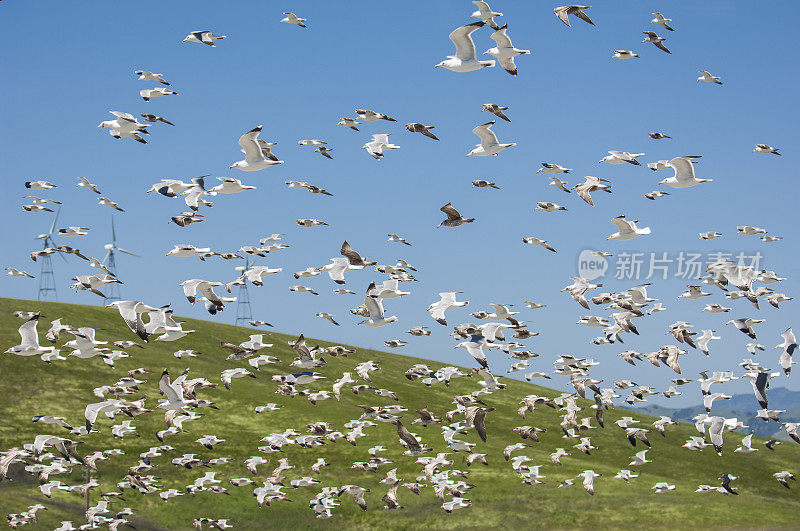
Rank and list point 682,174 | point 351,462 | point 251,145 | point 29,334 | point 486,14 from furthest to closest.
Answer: point 351,462, point 29,334, point 682,174, point 251,145, point 486,14

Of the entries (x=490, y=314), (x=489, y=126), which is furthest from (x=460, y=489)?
(x=489, y=126)

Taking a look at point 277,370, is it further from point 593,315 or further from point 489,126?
point 489,126

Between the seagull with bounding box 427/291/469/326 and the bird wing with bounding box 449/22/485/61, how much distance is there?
576 inches

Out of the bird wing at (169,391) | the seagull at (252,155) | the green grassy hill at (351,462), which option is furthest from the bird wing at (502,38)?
the green grassy hill at (351,462)

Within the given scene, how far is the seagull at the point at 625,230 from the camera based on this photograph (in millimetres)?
49109

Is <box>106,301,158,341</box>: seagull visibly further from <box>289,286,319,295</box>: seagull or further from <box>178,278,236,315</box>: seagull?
<box>289,286,319,295</box>: seagull

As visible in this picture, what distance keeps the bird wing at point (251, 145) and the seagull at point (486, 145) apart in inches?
470

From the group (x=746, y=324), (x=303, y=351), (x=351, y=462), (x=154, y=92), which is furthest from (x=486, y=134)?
(x=351, y=462)

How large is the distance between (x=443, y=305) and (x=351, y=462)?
37.2m

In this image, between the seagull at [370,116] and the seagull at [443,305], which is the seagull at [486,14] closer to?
the seagull at [370,116]

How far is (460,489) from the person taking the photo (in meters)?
59.8

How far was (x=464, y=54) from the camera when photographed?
40.6 metres

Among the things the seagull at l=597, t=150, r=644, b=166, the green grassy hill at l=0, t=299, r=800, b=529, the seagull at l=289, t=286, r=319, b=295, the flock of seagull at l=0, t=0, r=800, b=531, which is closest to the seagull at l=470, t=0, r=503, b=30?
the flock of seagull at l=0, t=0, r=800, b=531

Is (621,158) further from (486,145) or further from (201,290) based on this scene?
(201,290)
